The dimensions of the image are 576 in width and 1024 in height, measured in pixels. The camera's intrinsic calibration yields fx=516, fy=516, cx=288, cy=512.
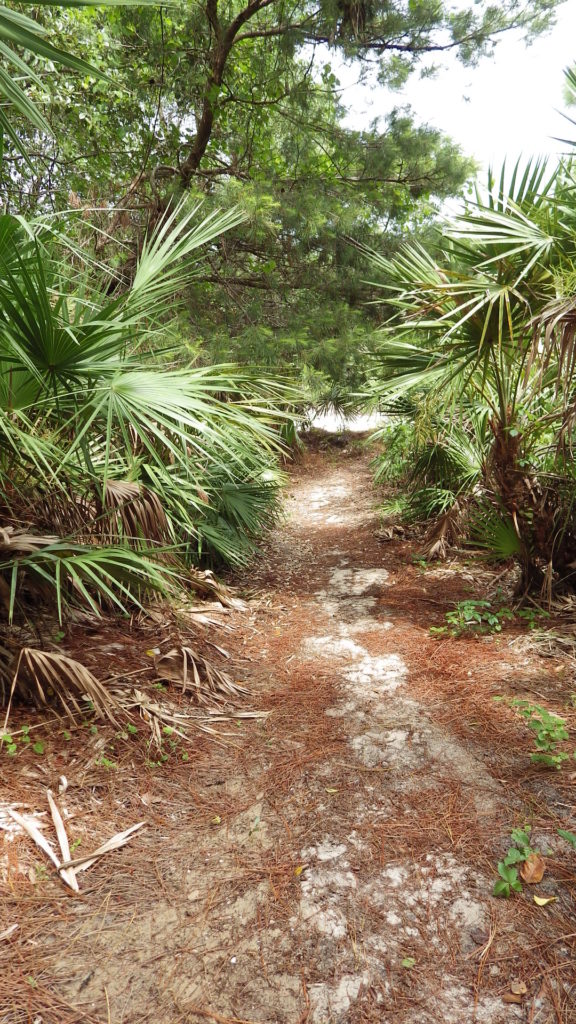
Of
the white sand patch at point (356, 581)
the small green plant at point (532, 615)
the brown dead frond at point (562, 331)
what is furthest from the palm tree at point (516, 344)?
the white sand patch at point (356, 581)

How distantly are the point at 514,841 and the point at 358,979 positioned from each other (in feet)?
2.15

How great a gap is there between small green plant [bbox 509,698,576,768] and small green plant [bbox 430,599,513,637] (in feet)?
3.18

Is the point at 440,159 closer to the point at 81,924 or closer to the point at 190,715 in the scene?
Result: the point at 190,715

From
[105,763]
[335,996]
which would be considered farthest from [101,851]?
[335,996]

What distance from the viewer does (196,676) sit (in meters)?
2.62

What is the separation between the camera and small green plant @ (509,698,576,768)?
198cm

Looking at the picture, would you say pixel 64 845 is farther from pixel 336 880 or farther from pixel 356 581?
pixel 356 581

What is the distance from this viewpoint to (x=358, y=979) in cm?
128

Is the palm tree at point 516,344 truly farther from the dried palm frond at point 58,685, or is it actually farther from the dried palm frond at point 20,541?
the dried palm frond at point 58,685

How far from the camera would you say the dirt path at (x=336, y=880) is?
1.24 metres

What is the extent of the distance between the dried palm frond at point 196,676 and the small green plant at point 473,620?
4.66ft

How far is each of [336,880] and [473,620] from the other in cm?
220

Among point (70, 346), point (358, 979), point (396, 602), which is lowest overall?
point (396, 602)

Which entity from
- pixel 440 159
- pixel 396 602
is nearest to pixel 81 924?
pixel 396 602
